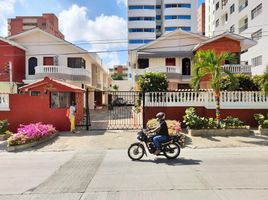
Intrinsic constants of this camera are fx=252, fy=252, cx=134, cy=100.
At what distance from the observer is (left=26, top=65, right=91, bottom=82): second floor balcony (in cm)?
2414

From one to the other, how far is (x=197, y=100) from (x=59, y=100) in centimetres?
806

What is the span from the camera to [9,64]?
23984 millimetres

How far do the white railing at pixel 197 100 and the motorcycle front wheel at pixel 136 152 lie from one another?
6.11 m

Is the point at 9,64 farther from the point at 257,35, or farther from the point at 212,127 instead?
the point at 257,35

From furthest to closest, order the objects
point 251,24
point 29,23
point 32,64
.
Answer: point 29,23 < point 251,24 < point 32,64

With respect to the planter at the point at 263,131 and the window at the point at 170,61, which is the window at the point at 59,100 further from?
the window at the point at 170,61

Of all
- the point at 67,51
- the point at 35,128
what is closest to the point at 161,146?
the point at 35,128

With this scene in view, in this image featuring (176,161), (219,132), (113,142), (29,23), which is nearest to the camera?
(176,161)

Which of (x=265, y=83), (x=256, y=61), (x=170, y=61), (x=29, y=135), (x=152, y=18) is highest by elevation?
(x=152, y=18)

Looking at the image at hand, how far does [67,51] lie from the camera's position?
86.3 ft

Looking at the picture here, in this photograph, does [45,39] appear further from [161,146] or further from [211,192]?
[211,192]

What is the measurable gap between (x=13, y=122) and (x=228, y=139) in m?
11.3

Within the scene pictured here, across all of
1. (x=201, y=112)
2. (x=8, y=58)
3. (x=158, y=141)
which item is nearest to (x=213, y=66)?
(x=201, y=112)

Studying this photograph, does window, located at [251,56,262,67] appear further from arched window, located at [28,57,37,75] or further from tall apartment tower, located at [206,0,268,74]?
arched window, located at [28,57,37,75]
